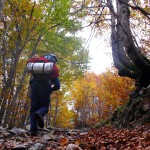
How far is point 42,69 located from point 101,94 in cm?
3072

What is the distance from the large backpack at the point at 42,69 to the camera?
5465mm

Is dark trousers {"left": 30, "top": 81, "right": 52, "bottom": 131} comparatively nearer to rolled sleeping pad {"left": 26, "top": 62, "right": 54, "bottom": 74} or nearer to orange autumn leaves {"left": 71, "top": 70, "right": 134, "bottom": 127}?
rolled sleeping pad {"left": 26, "top": 62, "right": 54, "bottom": 74}

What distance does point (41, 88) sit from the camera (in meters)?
5.97

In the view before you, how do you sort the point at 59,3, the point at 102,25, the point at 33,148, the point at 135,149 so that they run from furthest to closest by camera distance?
the point at 59,3 → the point at 102,25 → the point at 33,148 → the point at 135,149

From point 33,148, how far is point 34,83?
8.15 feet

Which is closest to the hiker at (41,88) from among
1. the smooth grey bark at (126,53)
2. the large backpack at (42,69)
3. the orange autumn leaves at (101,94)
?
the large backpack at (42,69)

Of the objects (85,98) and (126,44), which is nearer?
(126,44)

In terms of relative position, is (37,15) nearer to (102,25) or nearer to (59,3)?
(59,3)

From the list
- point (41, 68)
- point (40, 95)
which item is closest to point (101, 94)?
point (40, 95)

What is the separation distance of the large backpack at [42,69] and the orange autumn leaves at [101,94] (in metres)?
14.6

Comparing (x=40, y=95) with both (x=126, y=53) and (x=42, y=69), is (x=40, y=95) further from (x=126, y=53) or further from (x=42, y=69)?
(x=126, y=53)

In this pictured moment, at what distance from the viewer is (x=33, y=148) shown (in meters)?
3.78

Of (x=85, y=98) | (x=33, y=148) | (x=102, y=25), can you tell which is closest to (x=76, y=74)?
(x=102, y=25)

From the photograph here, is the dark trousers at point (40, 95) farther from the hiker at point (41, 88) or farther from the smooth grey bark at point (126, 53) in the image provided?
the smooth grey bark at point (126, 53)
